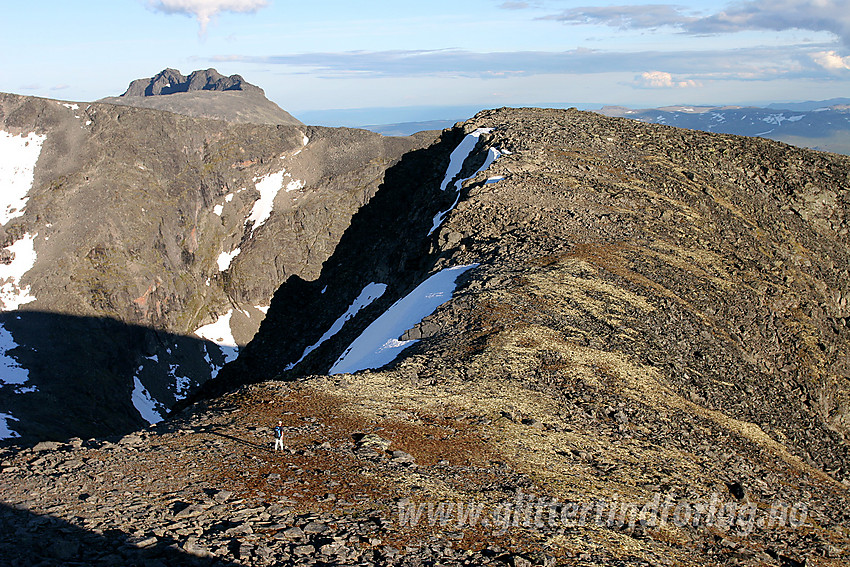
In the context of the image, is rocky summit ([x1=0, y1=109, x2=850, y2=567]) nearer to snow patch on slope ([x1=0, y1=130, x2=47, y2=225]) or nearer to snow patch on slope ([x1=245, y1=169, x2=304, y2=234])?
snow patch on slope ([x1=245, y1=169, x2=304, y2=234])

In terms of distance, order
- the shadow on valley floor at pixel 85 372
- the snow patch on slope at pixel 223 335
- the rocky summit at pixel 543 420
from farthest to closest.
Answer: the snow patch on slope at pixel 223 335 < the shadow on valley floor at pixel 85 372 < the rocky summit at pixel 543 420

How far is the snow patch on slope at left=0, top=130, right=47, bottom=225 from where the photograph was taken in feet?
321

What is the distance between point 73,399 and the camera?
3100 inches

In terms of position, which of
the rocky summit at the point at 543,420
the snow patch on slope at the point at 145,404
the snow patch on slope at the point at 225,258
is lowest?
the snow patch on slope at the point at 145,404

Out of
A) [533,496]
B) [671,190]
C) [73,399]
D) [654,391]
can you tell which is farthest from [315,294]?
[533,496]

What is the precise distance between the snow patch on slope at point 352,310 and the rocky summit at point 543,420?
1040 centimetres

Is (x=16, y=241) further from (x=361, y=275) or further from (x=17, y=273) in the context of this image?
(x=361, y=275)

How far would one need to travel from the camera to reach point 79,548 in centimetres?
1180

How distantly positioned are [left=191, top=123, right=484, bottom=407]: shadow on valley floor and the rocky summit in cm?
273

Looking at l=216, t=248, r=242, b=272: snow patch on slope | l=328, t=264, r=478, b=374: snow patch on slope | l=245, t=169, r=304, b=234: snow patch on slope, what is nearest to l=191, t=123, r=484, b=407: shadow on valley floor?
l=328, t=264, r=478, b=374: snow patch on slope

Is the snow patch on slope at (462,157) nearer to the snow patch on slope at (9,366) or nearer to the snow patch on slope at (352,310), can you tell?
the snow patch on slope at (352,310)

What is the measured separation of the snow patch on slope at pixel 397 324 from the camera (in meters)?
27.5

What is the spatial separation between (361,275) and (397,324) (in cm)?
3872

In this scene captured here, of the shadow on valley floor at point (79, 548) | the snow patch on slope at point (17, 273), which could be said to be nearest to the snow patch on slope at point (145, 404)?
the snow patch on slope at point (17, 273)
